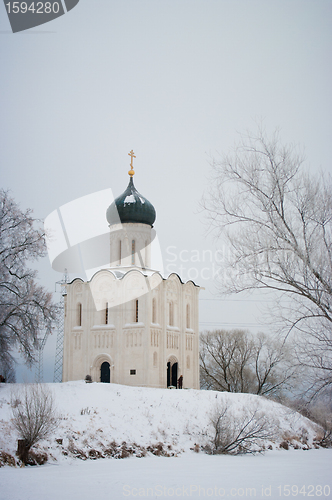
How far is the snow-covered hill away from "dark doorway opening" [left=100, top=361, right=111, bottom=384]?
5.07 meters

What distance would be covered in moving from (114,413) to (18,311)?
5.33 meters

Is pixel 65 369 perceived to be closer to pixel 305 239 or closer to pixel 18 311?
pixel 18 311

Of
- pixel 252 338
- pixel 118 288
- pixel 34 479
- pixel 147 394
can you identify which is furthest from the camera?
pixel 252 338

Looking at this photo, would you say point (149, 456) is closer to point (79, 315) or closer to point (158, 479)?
point (158, 479)

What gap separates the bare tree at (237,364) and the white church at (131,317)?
39.0 feet

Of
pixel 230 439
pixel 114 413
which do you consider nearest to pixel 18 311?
pixel 114 413

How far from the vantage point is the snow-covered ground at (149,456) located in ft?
32.9

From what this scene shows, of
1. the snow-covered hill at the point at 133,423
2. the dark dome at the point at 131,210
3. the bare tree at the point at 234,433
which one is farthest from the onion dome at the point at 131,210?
the bare tree at the point at 234,433

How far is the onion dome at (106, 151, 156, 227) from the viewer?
31.0 meters

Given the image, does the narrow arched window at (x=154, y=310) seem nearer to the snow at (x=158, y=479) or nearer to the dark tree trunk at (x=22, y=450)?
the snow at (x=158, y=479)

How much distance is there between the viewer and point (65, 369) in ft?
95.1

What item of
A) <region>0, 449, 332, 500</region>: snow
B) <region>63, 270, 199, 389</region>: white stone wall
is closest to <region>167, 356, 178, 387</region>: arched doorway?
<region>63, 270, 199, 389</region>: white stone wall

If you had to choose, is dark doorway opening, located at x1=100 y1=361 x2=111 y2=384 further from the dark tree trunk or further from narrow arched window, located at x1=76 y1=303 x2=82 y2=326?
the dark tree trunk

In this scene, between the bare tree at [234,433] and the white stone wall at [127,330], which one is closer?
the bare tree at [234,433]
